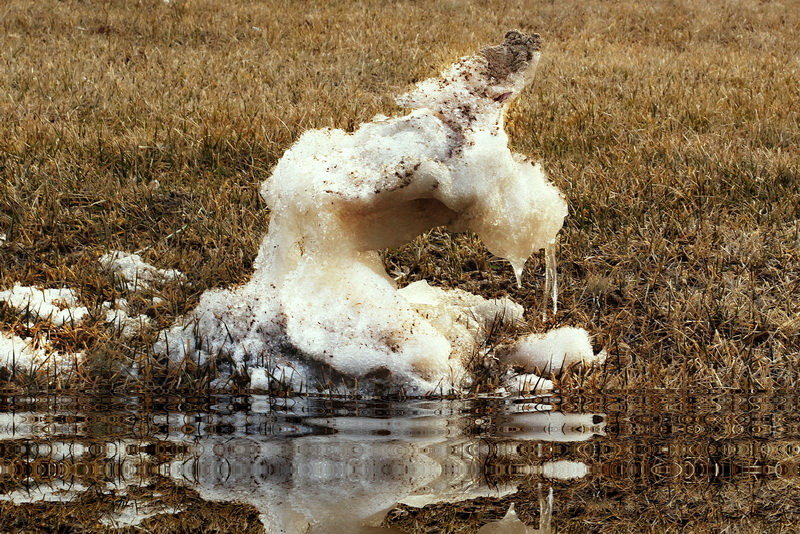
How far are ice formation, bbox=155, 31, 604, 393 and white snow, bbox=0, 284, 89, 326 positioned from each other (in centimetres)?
59

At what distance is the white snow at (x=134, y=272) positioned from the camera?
4.73m

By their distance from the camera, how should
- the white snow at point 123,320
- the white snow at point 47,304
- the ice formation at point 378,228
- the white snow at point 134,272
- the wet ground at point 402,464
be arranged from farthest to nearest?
the white snow at point 134,272, the white snow at point 47,304, the white snow at point 123,320, the ice formation at point 378,228, the wet ground at point 402,464

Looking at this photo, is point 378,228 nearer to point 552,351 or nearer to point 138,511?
point 552,351

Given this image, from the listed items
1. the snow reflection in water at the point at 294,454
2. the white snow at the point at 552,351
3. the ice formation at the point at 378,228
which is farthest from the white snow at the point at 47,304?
the white snow at the point at 552,351

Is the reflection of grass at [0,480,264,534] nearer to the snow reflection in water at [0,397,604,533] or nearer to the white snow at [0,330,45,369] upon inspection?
the snow reflection in water at [0,397,604,533]

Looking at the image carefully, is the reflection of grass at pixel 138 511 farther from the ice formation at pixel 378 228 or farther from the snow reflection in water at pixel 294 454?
the ice formation at pixel 378 228

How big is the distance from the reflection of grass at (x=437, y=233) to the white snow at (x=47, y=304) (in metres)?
0.11

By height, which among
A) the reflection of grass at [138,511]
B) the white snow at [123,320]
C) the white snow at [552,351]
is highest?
the white snow at [123,320]

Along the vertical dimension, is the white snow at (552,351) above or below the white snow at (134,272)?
below

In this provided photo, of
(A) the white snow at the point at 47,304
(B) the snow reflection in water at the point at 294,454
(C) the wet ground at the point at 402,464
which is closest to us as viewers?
(C) the wet ground at the point at 402,464

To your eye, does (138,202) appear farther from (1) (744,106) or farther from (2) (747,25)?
(2) (747,25)

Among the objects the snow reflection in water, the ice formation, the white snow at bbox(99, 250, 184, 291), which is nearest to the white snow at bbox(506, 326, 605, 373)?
the ice formation

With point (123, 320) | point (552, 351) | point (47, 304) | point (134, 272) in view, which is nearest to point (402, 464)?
point (552, 351)

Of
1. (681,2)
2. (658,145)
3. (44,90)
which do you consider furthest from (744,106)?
(681,2)
